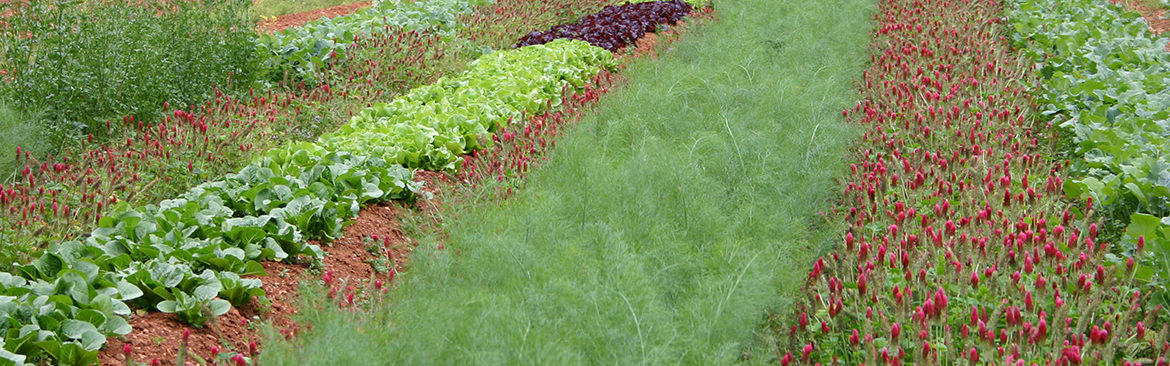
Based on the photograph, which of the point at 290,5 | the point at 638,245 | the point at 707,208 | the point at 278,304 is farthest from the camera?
the point at 290,5

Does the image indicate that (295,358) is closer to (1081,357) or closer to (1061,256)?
(1081,357)

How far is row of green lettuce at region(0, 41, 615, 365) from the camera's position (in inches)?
A: 140

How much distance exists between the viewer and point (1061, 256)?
3.76 metres

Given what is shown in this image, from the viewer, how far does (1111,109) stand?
20.1 ft

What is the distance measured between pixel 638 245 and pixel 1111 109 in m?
3.70

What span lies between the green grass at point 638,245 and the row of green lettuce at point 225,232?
2.07 ft

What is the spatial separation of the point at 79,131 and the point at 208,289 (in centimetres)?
309

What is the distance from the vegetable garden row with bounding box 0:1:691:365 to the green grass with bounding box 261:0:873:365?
0.64 m

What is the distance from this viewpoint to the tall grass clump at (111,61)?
20.8 ft

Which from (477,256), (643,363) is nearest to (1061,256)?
(643,363)

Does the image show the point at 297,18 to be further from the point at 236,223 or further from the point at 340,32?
the point at 236,223

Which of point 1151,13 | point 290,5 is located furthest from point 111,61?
point 1151,13

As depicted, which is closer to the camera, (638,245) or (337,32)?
(638,245)

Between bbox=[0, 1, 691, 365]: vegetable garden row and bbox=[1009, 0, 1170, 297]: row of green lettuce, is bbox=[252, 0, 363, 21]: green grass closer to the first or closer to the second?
bbox=[0, 1, 691, 365]: vegetable garden row
